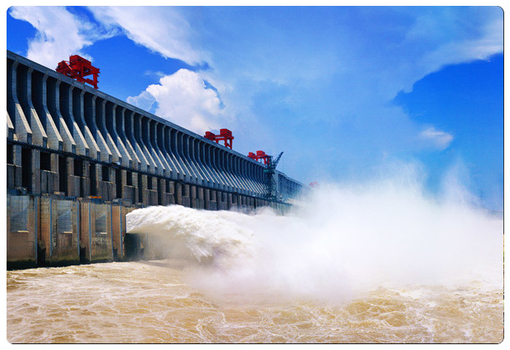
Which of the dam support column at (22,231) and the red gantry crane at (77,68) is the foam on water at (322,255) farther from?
the red gantry crane at (77,68)

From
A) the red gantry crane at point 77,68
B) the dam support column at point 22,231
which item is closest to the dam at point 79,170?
the dam support column at point 22,231

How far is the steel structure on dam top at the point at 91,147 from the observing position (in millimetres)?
18859

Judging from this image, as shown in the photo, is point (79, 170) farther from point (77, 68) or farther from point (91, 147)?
point (77, 68)

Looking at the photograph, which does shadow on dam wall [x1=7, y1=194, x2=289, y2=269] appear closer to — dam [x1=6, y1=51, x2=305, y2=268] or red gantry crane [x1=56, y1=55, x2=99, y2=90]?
dam [x1=6, y1=51, x2=305, y2=268]

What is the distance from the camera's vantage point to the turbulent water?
9.07m

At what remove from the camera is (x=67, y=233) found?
1709cm

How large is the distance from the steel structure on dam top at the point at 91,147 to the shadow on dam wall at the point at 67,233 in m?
1.06

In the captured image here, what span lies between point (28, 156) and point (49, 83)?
613 cm

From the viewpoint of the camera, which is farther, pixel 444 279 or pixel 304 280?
pixel 444 279

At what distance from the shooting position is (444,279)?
15156 millimetres

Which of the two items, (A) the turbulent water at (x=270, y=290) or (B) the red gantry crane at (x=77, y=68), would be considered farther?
(B) the red gantry crane at (x=77, y=68)

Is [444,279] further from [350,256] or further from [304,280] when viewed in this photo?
[304,280]

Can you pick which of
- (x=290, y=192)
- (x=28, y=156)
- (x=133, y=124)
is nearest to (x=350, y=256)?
(x=28, y=156)

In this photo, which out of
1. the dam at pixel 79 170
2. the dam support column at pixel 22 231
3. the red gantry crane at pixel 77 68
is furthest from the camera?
the red gantry crane at pixel 77 68
